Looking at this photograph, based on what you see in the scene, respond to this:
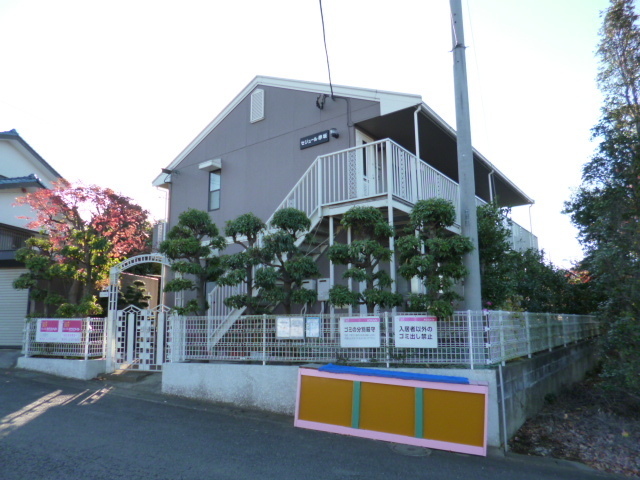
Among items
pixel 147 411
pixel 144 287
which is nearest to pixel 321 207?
pixel 147 411

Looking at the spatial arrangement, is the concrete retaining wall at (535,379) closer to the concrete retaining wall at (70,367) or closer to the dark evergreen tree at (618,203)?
the dark evergreen tree at (618,203)

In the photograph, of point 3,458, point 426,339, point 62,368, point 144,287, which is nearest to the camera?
point 3,458

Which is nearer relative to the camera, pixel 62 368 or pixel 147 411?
pixel 147 411

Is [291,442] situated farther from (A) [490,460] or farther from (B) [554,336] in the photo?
(B) [554,336]

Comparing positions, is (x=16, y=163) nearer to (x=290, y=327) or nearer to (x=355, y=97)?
(x=355, y=97)

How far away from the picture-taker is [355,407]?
233 inches

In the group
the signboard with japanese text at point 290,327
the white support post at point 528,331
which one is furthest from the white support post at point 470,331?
the signboard with japanese text at point 290,327

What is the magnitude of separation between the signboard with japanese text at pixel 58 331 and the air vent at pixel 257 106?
21.8ft

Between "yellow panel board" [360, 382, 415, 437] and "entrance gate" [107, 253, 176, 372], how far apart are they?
540 cm

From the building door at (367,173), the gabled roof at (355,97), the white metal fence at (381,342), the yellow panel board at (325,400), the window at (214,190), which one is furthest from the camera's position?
the window at (214,190)

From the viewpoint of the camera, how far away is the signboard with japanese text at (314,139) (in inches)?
427

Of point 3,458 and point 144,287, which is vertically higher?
point 144,287

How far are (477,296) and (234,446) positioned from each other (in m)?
3.78

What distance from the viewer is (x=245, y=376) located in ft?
24.5
